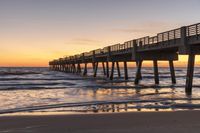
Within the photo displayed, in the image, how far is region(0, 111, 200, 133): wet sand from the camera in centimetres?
836

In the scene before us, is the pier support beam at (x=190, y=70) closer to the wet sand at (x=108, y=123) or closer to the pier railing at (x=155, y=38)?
the pier railing at (x=155, y=38)

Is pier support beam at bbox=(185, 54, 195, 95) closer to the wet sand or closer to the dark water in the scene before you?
the dark water

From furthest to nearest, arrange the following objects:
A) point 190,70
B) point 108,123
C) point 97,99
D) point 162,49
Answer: point 162,49 → point 190,70 → point 97,99 → point 108,123

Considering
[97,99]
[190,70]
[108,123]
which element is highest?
[190,70]

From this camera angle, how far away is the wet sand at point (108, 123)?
27.4ft

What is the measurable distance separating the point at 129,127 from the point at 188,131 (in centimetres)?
152

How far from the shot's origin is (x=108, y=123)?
9469 millimetres

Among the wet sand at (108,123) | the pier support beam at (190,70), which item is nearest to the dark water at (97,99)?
the pier support beam at (190,70)

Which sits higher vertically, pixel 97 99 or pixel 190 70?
pixel 190 70

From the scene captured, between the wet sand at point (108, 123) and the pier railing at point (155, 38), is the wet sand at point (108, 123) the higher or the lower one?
the lower one

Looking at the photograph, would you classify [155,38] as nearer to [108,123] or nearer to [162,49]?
[162,49]

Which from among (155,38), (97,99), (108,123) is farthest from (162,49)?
(108,123)

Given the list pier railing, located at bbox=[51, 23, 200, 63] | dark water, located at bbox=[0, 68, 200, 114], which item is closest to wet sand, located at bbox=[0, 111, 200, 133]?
dark water, located at bbox=[0, 68, 200, 114]

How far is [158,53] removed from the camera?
29.4 metres
